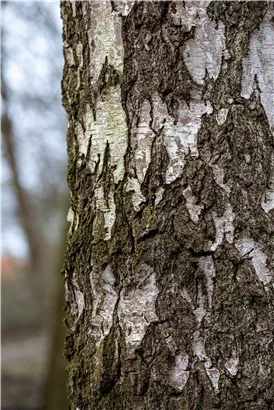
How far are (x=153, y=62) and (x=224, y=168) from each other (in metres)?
0.29

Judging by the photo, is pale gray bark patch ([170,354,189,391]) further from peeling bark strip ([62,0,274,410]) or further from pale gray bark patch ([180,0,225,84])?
pale gray bark patch ([180,0,225,84])

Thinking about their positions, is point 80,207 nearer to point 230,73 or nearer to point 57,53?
point 230,73

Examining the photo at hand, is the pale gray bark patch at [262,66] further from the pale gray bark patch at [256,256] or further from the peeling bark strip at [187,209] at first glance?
the pale gray bark patch at [256,256]

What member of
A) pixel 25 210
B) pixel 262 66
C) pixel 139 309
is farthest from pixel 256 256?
pixel 25 210

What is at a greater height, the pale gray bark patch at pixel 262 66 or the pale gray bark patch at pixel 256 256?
the pale gray bark patch at pixel 262 66

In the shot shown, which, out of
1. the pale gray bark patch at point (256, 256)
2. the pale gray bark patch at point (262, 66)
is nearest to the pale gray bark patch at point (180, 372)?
the pale gray bark patch at point (256, 256)

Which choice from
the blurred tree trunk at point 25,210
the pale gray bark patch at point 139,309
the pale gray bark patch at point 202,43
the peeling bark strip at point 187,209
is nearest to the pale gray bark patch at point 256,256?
the peeling bark strip at point 187,209

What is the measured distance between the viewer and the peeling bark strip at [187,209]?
50.5 inches

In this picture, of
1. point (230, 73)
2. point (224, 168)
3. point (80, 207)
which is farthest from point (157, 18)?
point (80, 207)

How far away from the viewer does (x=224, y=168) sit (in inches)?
50.9

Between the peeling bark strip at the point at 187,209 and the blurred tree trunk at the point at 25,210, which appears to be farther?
the blurred tree trunk at the point at 25,210

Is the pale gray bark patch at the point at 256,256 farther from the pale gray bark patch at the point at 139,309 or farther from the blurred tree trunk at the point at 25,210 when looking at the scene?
the blurred tree trunk at the point at 25,210

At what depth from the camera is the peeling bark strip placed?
1.28 meters

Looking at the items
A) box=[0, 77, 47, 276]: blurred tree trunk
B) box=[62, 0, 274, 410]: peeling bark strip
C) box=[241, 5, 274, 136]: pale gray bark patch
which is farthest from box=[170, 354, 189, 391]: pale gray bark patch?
box=[0, 77, 47, 276]: blurred tree trunk
